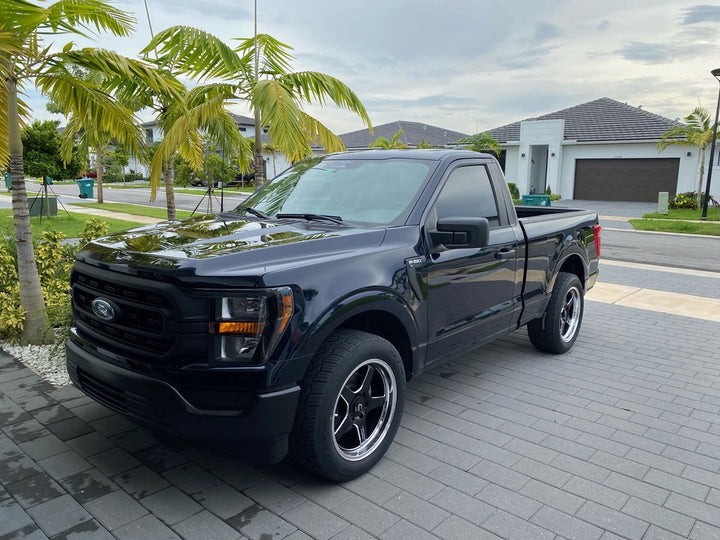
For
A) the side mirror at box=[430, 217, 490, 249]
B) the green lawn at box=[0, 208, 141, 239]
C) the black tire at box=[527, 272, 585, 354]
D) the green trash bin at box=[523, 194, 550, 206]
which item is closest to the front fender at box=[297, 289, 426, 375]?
the side mirror at box=[430, 217, 490, 249]

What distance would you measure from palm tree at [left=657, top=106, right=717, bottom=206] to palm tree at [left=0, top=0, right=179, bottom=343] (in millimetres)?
27213

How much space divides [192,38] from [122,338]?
5.89 meters

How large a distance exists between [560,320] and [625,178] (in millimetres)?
30511

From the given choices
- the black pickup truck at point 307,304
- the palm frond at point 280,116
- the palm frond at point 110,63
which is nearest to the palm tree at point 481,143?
the palm frond at point 280,116

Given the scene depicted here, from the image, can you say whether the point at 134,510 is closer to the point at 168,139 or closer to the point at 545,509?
the point at 545,509

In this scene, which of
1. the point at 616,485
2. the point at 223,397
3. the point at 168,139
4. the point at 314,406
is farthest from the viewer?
the point at 168,139

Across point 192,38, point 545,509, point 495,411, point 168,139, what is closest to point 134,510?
point 545,509

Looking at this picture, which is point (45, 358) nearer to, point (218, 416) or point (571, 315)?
point (218, 416)

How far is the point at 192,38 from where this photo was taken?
7.69 meters

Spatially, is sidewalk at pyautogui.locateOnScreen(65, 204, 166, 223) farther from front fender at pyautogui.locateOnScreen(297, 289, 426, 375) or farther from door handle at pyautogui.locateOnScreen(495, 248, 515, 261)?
front fender at pyautogui.locateOnScreen(297, 289, 426, 375)

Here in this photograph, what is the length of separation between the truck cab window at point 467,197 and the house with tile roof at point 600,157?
1205 inches

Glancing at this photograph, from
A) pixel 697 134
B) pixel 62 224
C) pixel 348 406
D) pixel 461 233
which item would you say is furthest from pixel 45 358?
pixel 697 134

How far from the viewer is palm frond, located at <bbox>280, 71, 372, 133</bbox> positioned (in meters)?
8.02

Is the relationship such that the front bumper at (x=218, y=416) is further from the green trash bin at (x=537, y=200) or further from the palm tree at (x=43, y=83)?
the green trash bin at (x=537, y=200)
